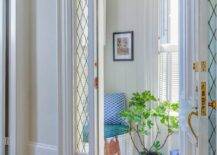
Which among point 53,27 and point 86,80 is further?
point 53,27

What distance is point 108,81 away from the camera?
3.93 meters

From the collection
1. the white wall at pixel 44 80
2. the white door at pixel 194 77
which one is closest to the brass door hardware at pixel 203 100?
the white door at pixel 194 77

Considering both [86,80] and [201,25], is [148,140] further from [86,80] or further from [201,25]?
[201,25]

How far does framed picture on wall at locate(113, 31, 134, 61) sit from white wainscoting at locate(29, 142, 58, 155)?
4.87 ft

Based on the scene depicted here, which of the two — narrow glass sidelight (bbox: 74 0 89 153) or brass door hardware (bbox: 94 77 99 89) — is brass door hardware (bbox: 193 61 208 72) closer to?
brass door hardware (bbox: 94 77 99 89)

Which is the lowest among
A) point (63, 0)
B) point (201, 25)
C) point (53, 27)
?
point (201, 25)

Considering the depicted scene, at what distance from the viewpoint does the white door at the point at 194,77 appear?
1.33 m

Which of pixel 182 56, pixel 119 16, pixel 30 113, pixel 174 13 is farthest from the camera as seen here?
pixel 119 16

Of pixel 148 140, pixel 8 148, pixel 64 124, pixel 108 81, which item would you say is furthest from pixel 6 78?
pixel 148 140

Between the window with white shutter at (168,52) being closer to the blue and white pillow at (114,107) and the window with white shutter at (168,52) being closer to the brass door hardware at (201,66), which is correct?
the blue and white pillow at (114,107)

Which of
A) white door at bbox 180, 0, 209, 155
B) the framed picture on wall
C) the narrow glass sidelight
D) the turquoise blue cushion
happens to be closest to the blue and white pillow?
the turquoise blue cushion

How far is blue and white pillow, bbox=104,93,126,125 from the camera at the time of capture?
3645 mm

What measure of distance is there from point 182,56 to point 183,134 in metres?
0.38

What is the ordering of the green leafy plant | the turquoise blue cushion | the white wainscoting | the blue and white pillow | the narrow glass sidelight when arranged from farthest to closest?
the blue and white pillow < the turquoise blue cushion < the green leafy plant < the white wainscoting < the narrow glass sidelight
